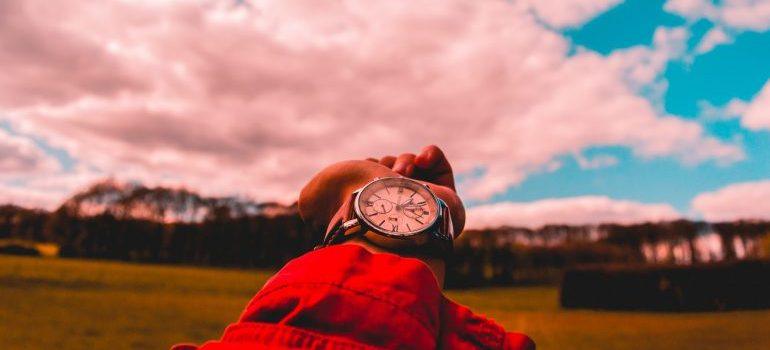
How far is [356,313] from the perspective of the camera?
30.2 inches

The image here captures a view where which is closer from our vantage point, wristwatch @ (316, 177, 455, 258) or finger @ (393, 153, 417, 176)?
wristwatch @ (316, 177, 455, 258)

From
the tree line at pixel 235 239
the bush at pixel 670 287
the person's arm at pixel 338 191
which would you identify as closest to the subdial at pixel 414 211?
the person's arm at pixel 338 191

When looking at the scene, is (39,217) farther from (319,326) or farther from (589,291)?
(319,326)

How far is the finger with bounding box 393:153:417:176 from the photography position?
1.55 metres

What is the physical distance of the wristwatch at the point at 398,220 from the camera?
1.10 metres

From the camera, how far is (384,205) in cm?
116

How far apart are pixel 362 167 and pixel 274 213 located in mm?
44916

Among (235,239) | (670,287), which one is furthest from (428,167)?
(235,239)

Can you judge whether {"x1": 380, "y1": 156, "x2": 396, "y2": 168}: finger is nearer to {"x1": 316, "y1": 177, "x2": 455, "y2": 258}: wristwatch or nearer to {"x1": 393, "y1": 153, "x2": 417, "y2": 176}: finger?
{"x1": 393, "y1": 153, "x2": 417, "y2": 176}: finger

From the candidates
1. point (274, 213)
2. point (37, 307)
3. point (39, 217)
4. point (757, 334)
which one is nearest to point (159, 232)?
point (274, 213)

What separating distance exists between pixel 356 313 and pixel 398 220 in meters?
0.40

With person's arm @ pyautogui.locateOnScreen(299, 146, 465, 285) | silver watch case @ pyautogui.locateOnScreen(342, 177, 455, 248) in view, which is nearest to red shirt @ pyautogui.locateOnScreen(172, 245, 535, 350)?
silver watch case @ pyautogui.locateOnScreen(342, 177, 455, 248)

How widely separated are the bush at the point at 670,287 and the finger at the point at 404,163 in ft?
71.1

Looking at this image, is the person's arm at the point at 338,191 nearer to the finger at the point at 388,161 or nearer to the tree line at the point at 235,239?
the finger at the point at 388,161
